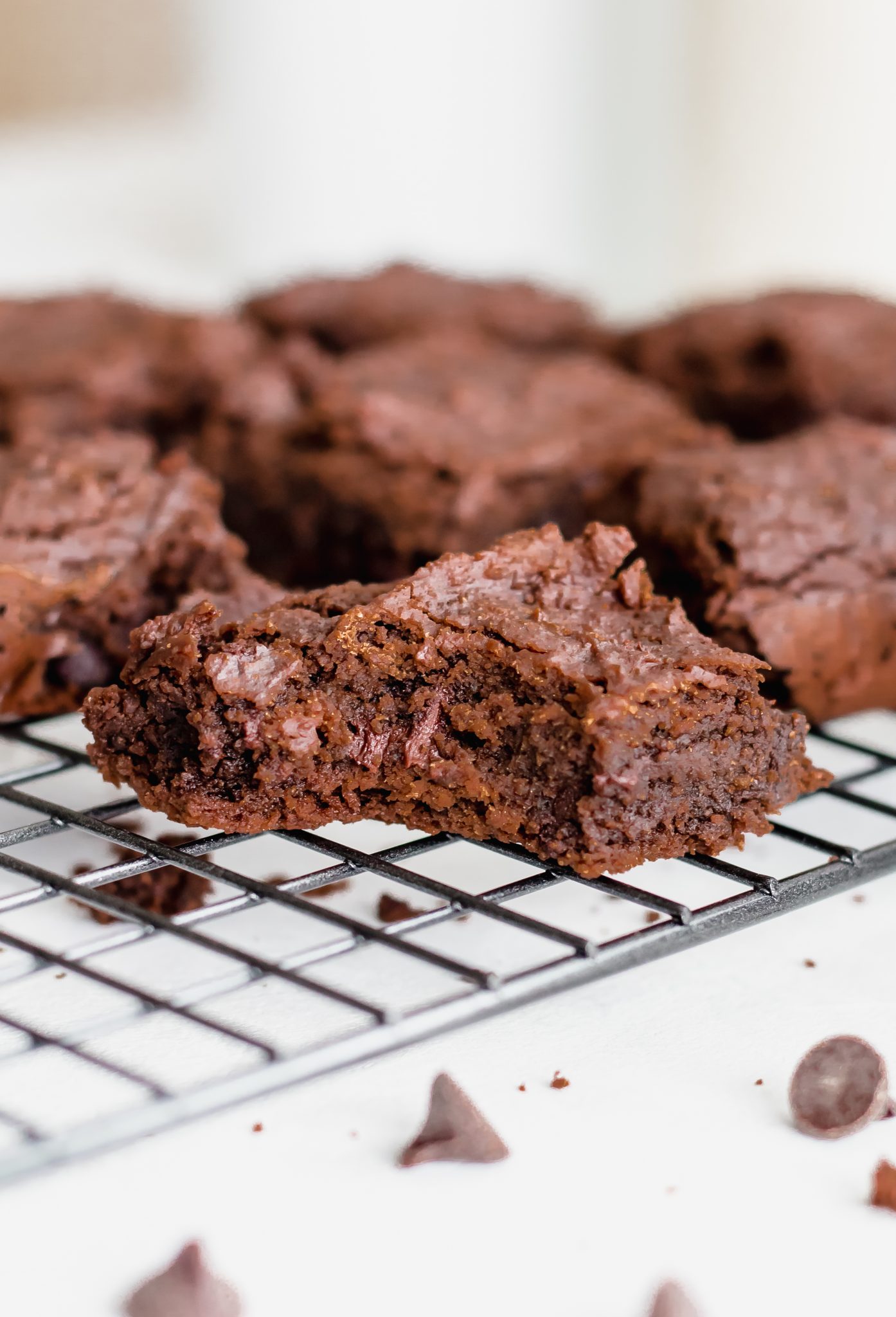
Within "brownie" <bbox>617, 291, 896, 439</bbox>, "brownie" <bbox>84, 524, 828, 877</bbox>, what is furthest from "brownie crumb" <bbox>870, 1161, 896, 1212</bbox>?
"brownie" <bbox>617, 291, 896, 439</bbox>

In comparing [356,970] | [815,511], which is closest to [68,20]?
[815,511]

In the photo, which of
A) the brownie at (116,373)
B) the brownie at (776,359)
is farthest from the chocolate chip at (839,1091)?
the brownie at (116,373)

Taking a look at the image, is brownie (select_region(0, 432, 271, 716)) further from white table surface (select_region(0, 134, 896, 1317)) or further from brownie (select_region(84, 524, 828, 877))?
white table surface (select_region(0, 134, 896, 1317))

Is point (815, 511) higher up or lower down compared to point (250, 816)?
higher up

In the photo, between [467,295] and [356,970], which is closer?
[356,970]

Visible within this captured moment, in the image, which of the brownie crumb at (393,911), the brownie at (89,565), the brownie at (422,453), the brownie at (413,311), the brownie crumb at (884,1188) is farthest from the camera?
the brownie at (413,311)

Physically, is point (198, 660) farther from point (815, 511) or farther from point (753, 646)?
point (815, 511)

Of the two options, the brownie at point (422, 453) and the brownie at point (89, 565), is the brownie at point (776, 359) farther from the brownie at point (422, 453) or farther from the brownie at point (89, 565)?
the brownie at point (89, 565)
